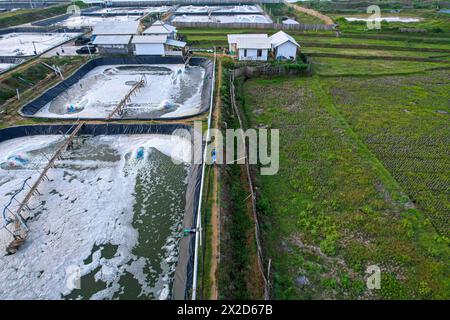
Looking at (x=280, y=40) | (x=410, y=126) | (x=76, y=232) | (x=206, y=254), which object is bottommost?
(x=76, y=232)

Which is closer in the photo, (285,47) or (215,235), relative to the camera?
(215,235)

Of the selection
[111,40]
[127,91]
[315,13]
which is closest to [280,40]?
[127,91]

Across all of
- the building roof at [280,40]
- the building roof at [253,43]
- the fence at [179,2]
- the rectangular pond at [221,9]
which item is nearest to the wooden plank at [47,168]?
the building roof at [253,43]

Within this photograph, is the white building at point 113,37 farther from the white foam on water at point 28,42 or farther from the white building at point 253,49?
the white building at point 253,49

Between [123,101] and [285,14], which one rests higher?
[285,14]

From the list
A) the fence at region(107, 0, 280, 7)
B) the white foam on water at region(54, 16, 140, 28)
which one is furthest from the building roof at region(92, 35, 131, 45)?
the fence at region(107, 0, 280, 7)

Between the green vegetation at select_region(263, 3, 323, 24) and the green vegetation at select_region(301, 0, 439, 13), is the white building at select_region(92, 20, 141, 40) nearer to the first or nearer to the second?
the green vegetation at select_region(263, 3, 323, 24)

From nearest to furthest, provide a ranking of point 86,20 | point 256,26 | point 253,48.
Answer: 1. point 253,48
2. point 256,26
3. point 86,20

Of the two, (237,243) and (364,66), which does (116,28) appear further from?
(237,243)

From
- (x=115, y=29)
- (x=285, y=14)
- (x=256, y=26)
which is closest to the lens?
(x=115, y=29)
